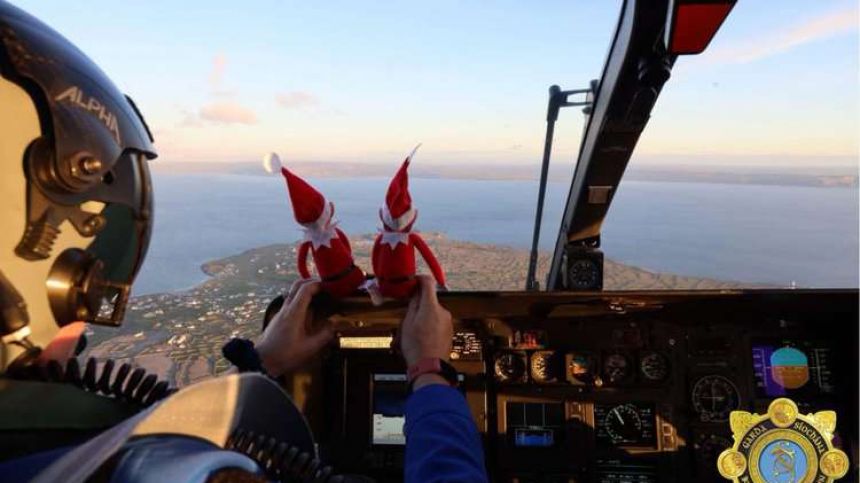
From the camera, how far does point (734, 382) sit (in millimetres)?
2711

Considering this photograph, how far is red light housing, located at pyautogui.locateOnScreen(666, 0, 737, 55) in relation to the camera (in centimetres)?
154

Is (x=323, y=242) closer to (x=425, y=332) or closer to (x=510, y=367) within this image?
(x=425, y=332)

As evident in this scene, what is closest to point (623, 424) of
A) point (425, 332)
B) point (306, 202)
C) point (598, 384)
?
point (598, 384)

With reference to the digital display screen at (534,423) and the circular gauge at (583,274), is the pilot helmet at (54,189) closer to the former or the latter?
the digital display screen at (534,423)

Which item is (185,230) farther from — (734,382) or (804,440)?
(804,440)

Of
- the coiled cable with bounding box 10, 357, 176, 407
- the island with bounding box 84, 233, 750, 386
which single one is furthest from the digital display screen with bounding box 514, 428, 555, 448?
the coiled cable with bounding box 10, 357, 176, 407

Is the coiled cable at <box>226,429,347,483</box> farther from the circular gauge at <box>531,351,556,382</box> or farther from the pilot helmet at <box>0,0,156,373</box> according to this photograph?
the circular gauge at <box>531,351,556,382</box>

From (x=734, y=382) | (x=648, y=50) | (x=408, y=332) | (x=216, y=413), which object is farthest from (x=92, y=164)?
(x=734, y=382)

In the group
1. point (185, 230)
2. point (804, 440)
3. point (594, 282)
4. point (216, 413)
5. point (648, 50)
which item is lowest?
point (804, 440)

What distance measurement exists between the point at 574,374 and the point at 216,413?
2.18 metres

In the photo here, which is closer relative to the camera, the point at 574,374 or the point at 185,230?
the point at 574,374

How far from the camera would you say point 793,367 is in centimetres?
269

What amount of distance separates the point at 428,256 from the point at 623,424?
1328 millimetres

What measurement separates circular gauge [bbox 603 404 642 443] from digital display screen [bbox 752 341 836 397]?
0.55 m
